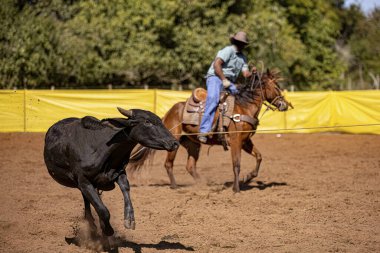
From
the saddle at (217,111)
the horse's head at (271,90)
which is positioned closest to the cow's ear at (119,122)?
the saddle at (217,111)

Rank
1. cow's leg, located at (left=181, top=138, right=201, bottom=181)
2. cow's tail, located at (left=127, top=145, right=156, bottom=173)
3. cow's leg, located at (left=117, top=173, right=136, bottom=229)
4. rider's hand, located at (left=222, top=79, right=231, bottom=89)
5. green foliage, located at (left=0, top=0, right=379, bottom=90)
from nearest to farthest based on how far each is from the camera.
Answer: cow's leg, located at (left=117, top=173, right=136, bottom=229)
cow's tail, located at (left=127, top=145, right=156, bottom=173)
rider's hand, located at (left=222, top=79, right=231, bottom=89)
cow's leg, located at (left=181, top=138, right=201, bottom=181)
green foliage, located at (left=0, top=0, right=379, bottom=90)

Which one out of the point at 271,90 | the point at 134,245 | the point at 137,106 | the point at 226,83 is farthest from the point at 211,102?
the point at 137,106

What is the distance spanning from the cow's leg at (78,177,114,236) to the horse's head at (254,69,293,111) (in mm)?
5330

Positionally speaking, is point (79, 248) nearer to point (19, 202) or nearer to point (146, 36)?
point (19, 202)

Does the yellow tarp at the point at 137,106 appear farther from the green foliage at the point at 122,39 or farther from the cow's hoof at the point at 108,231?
the cow's hoof at the point at 108,231

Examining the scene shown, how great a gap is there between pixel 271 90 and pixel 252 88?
36cm

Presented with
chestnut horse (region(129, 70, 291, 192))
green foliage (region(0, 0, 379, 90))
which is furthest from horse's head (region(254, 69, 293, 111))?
green foliage (region(0, 0, 379, 90))

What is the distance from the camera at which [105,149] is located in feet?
21.2

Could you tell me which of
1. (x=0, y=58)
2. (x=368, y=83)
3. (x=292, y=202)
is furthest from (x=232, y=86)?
(x=368, y=83)

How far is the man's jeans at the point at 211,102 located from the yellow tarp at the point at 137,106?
7573 mm

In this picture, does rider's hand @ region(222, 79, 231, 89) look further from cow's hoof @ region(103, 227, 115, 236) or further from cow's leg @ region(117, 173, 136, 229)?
cow's hoof @ region(103, 227, 115, 236)

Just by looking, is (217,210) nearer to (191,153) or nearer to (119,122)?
(119,122)

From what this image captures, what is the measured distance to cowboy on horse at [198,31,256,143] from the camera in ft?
35.8

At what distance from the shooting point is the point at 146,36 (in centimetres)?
2786
